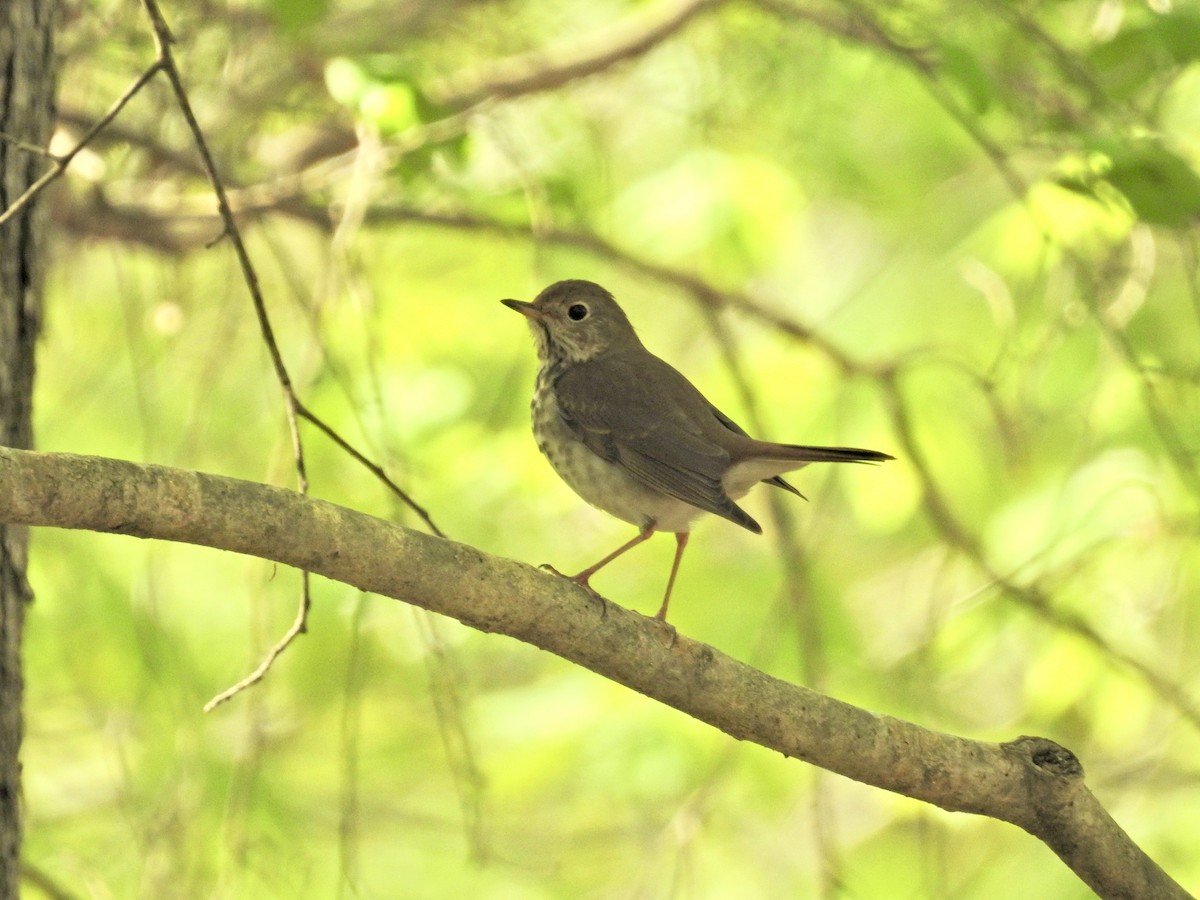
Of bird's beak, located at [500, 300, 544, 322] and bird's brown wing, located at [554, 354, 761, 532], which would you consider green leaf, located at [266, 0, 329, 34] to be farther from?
bird's brown wing, located at [554, 354, 761, 532]

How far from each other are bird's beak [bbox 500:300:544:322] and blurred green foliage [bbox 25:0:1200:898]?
0.36 feet

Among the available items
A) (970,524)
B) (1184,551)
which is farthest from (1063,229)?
(970,524)

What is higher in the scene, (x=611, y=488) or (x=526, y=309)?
(x=526, y=309)

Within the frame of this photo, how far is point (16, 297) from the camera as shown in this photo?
3.03 m

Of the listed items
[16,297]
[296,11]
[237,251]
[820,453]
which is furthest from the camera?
[296,11]

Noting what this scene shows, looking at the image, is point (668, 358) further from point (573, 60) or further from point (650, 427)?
point (650, 427)

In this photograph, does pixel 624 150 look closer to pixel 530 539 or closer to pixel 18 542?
pixel 530 539

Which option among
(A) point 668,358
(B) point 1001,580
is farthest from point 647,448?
(A) point 668,358

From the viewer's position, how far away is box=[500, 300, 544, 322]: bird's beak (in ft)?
13.8

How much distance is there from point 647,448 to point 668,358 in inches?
114

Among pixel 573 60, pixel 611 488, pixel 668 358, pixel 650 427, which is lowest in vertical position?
pixel 611 488

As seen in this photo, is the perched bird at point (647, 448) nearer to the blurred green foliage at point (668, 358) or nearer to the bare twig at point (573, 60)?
the blurred green foliage at point (668, 358)

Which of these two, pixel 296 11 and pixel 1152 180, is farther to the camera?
pixel 296 11

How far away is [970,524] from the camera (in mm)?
6039
